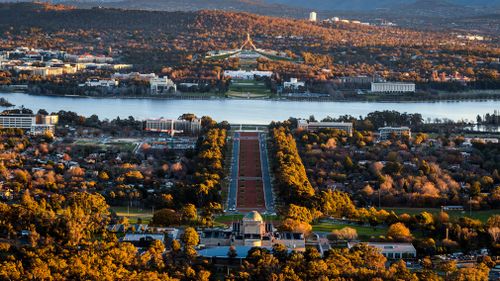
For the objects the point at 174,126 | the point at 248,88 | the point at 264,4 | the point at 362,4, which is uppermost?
the point at 362,4

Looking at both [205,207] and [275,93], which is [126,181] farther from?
[275,93]

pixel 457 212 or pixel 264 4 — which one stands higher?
pixel 264 4

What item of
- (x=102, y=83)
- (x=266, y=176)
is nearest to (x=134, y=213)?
Result: (x=266, y=176)

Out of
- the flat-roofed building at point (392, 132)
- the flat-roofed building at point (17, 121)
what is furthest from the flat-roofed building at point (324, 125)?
the flat-roofed building at point (17, 121)

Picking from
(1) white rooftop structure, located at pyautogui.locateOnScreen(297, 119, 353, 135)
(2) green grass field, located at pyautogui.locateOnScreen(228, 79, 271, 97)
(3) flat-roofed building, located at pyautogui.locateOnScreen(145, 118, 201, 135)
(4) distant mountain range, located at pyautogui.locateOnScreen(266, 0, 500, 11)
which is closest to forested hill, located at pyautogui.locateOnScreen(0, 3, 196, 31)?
(2) green grass field, located at pyautogui.locateOnScreen(228, 79, 271, 97)

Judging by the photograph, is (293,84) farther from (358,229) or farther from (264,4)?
(264,4)

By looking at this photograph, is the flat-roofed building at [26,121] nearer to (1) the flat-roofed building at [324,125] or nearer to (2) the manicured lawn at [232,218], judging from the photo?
(1) the flat-roofed building at [324,125]

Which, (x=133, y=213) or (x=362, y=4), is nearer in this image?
(x=133, y=213)

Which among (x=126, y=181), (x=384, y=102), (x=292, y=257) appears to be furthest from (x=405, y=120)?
(x=292, y=257)
